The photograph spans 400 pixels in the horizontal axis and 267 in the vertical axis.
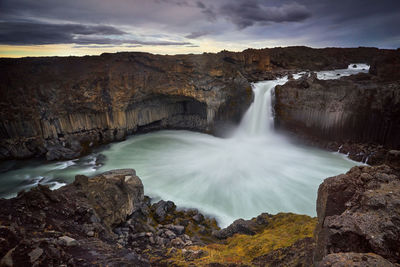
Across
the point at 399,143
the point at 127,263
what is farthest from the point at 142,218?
the point at 399,143

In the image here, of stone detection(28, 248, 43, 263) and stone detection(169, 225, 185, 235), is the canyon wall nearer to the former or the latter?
stone detection(169, 225, 185, 235)

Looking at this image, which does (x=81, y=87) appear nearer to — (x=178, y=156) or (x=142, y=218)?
(x=178, y=156)

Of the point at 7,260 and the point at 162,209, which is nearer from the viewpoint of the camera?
the point at 7,260

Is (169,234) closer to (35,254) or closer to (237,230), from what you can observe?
(237,230)

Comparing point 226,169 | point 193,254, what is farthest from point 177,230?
point 226,169

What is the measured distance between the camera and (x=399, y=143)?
1345 cm

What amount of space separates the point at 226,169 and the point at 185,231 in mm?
6754

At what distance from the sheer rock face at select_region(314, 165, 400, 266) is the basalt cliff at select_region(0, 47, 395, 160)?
661 inches

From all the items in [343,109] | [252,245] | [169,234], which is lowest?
[169,234]

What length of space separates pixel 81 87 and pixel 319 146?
2001 cm

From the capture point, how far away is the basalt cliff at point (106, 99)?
16094 mm

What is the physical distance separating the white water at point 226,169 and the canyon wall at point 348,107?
1.59m

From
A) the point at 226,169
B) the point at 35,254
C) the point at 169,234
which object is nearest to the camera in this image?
the point at 35,254

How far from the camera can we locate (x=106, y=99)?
18688mm
